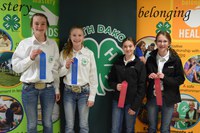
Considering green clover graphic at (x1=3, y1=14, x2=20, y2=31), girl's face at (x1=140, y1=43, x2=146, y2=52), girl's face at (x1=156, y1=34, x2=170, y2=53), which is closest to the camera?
girl's face at (x1=156, y1=34, x2=170, y2=53)

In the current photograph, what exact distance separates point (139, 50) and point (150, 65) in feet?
1.20

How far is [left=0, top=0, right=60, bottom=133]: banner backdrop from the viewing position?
8.44ft

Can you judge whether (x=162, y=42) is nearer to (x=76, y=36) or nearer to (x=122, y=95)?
(x=122, y=95)

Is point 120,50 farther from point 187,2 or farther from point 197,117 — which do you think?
point 197,117

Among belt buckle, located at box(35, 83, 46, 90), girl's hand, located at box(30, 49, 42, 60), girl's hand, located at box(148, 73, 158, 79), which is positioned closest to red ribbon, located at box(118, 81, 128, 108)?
girl's hand, located at box(148, 73, 158, 79)

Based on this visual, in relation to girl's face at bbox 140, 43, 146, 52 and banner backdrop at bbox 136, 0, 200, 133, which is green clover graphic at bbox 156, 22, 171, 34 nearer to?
banner backdrop at bbox 136, 0, 200, 133

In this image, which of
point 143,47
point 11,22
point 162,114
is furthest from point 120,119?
point 11,22

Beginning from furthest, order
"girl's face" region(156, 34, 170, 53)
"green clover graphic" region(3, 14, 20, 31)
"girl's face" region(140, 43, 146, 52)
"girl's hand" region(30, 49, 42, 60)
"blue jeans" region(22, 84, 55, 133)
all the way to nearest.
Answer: "girl's face" region(140, 43, 146, 52)
"green clover graphic" region(3, 14, 20, 31)
"girl's face" region(156, 34, 170, 53)
"blue jeans" region(22, 84, 55, 133)
"girl's hand" region(30, 49, 42, 60)

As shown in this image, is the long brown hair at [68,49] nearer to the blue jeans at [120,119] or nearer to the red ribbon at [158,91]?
the blue jeans at [120,119]

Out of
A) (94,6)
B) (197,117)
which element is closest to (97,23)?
(94,6)

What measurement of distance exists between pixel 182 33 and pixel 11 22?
1972mm

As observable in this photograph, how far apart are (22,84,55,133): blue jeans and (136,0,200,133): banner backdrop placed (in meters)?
1.28

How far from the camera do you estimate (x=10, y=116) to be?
2.70m

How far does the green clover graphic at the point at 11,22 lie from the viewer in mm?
2568
